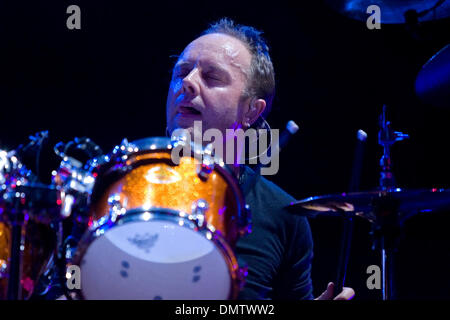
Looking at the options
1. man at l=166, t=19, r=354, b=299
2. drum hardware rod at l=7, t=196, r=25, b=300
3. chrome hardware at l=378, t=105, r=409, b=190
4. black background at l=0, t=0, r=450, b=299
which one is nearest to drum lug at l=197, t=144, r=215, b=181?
drum hardware rod at l=7, t=196, r=25, b=300

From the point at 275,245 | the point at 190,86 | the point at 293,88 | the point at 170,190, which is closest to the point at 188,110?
the point at 190,86

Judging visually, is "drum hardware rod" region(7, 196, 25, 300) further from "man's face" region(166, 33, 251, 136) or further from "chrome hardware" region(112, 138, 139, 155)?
"man's face" region(166, 33, 251, 136)

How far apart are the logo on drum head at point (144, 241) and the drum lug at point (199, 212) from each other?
96mm

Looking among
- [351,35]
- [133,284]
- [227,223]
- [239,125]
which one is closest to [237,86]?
[239,125]

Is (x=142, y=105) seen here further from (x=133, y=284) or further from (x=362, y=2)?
(x=133, y=284)

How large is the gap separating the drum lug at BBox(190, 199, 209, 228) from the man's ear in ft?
2.95

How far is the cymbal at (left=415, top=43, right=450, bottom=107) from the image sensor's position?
1746 millimetres

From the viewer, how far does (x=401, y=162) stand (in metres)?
2.93

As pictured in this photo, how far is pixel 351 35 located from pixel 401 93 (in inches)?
17.2

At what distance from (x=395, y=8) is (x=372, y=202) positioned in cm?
94

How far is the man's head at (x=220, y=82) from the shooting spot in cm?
176

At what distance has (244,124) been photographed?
6.50 feet
